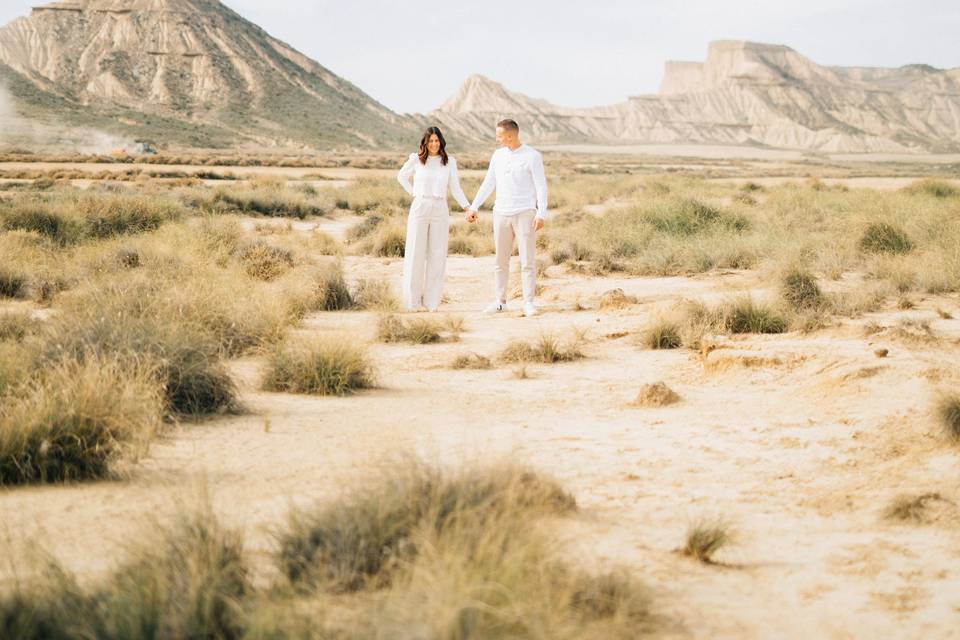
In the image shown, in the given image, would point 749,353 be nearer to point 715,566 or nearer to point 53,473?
point 715,566

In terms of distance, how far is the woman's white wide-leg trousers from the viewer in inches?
491

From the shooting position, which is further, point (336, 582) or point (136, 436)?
point (136, 436)

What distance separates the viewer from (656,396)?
7.75 m

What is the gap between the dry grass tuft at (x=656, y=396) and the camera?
771 centimetres

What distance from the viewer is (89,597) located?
131 inches

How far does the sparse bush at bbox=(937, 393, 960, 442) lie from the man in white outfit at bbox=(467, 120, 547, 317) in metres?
5.80

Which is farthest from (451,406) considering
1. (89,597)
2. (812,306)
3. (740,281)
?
(740,281)

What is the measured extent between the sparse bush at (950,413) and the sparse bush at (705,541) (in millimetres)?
2625

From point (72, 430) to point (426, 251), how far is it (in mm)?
7611

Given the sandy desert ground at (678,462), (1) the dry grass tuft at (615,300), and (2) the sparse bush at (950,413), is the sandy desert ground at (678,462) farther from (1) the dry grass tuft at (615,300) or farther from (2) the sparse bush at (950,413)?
(1) the dry grass tuft at (615,300)

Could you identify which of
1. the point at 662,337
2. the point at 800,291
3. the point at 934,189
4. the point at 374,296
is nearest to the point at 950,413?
the point at 662,337

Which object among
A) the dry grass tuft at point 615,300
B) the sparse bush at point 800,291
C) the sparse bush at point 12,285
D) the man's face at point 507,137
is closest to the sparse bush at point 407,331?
the man's face at point 507,137

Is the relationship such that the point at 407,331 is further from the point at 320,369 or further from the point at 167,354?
the point at 167,354

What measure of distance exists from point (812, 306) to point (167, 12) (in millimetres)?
124913
